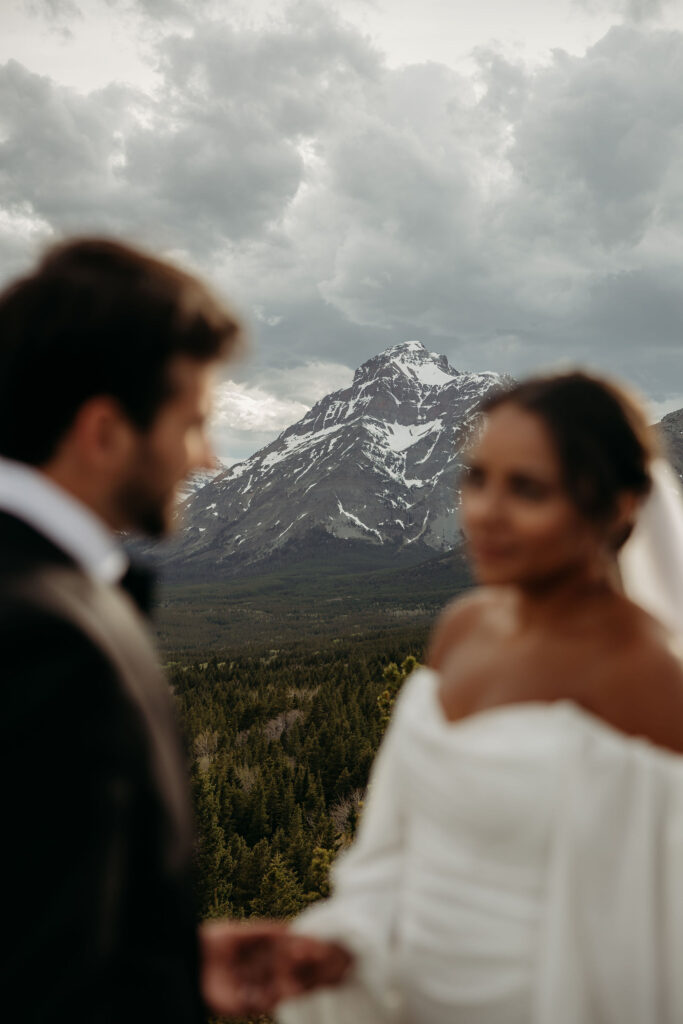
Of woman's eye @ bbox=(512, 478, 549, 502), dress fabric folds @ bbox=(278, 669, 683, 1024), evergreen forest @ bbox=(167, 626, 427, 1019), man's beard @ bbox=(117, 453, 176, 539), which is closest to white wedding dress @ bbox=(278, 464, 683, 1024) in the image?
dress fabric folds @ bbox=(278, 669, 683, 1024)

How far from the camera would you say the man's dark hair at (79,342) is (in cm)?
179

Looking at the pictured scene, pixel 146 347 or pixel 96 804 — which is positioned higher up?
pixel 146 347

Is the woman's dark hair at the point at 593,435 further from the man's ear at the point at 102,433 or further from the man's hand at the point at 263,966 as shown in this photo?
the man's hand at the point at 263,966

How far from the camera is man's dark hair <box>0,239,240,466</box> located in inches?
70.7

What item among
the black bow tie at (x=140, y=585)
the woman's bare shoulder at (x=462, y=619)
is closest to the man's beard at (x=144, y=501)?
the black bow tie at (x=140, y=585)

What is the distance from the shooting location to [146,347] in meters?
1.84

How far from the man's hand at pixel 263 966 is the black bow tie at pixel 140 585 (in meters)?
1.11

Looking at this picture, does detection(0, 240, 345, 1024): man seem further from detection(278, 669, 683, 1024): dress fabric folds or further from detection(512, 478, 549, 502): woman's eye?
detection(512, 478, 549, 502): woman's eye

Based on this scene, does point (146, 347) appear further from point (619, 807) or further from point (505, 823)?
point (619, 807)

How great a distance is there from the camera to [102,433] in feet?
6.06

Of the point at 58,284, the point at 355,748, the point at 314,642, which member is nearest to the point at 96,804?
the point at 58,284

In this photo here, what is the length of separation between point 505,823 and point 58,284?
192 centimetres

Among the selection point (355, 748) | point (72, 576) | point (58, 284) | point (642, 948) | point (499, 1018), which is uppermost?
point (58, 284)

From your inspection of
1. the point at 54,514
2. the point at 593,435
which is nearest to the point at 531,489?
the point at 593,435
